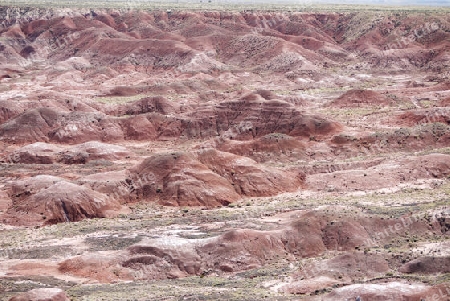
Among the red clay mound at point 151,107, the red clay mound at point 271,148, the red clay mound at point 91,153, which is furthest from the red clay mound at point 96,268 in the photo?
the red clay mound at point 151,107

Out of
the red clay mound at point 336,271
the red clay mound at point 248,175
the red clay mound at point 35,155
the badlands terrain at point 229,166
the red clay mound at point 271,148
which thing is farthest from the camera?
the red clay mound at point 35,155

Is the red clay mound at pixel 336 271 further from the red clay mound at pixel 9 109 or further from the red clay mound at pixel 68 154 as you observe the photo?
the red clay mound at pixel 9 109

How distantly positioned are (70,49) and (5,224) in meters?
99.9

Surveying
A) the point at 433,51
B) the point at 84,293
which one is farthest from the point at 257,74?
the point at 84,293

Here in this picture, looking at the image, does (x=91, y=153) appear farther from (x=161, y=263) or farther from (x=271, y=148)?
(x=161, y=263)

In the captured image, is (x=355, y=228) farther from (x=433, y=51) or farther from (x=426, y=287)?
(x=433, y=51)

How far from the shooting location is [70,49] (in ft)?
486

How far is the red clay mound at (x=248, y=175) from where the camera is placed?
6116 cm

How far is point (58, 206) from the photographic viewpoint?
54938 mm

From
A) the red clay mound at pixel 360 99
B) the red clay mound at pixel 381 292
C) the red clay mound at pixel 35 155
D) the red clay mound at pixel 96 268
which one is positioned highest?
the red clay mound at pixel 381 292

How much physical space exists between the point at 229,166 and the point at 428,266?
92.3 feet

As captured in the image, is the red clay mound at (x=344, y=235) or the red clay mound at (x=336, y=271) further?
the red clay mound at (x=344, y=235)

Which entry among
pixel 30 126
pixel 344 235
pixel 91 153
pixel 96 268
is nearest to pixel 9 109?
pixel 30 126

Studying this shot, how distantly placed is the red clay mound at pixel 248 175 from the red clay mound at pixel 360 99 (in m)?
36.3
